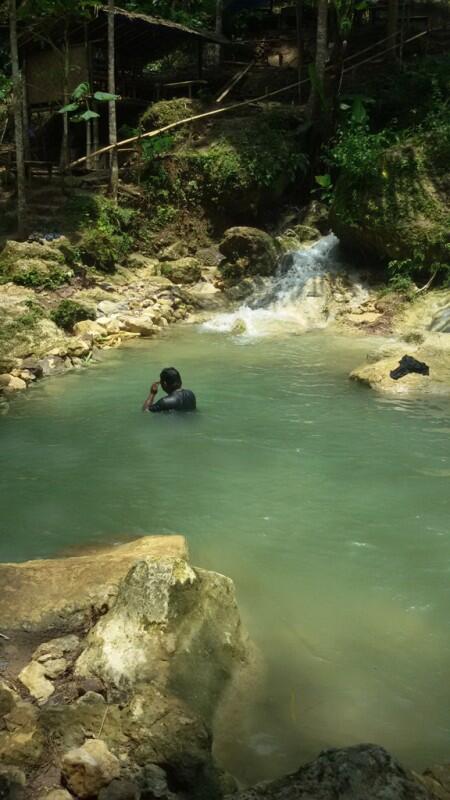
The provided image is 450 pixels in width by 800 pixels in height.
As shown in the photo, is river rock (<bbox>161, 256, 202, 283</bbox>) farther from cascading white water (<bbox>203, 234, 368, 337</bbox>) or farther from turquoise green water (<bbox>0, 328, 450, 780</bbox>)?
turquoise green water (<bbox>0, 328, 450, 780</bbox>)

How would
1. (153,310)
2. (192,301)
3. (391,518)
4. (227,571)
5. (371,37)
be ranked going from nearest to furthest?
→ (227,571), (391,518), (153,310), (192,301), (371,37)

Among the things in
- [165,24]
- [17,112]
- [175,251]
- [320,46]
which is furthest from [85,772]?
[165,24]

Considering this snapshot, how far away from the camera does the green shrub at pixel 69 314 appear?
14.0m

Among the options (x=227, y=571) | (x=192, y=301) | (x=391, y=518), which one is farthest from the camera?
(x=192, y=301)

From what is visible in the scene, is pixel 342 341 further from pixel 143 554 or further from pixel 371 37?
pixel 371 37

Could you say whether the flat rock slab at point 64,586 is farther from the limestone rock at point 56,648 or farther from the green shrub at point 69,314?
the green shrub at point 69,314

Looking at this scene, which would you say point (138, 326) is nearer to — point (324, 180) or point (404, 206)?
point (404, 206)

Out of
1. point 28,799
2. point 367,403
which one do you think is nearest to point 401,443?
point 367,403

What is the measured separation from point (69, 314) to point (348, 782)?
1245 centimetres

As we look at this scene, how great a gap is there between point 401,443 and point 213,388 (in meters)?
3.54

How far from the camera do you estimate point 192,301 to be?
54.2ft

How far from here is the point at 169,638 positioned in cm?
409

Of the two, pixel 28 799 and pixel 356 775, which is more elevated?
pixel 356 775

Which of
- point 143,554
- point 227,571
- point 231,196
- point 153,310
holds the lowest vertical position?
point 227,571
